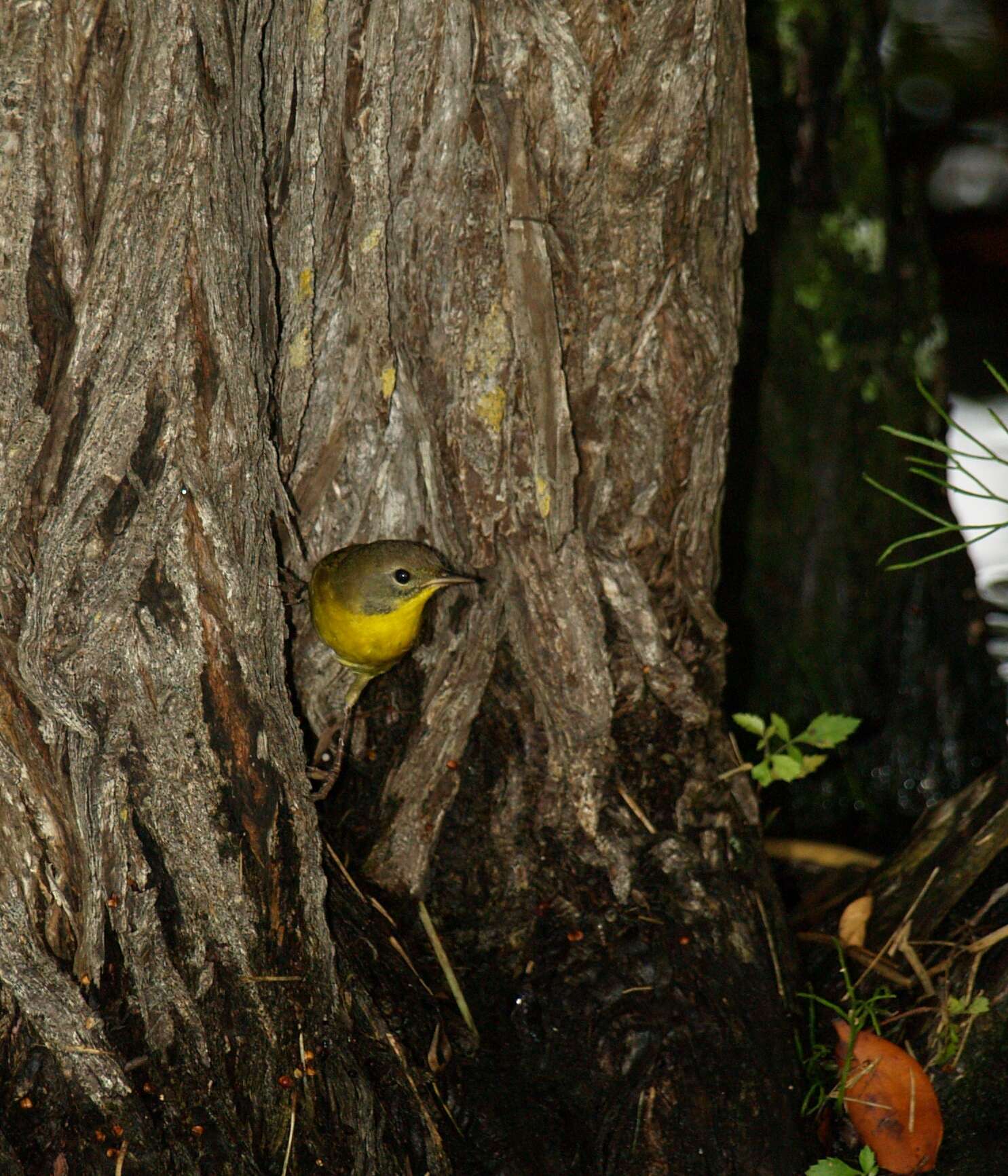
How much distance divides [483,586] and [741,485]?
5.79 ft

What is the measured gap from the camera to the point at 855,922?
3062 mm

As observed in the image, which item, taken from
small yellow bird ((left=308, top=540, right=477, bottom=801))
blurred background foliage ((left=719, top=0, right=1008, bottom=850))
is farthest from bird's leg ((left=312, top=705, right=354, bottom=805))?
blurred background foliage ((left=719, top=0, right=1008, bottom=850))

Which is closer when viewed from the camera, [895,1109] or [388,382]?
[895,1109]

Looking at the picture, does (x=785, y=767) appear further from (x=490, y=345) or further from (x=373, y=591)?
(x=490, y=345)

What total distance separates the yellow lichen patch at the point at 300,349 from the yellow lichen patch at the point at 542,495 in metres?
0.60

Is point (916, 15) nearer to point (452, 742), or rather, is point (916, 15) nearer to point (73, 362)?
point (452, 742)

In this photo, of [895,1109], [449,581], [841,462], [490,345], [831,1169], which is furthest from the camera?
[841,462]

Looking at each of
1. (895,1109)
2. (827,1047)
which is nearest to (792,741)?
(827,1047)

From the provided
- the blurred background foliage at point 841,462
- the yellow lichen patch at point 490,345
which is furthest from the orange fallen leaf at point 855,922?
the yellow lichen patch at point 490,345

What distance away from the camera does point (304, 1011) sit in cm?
245

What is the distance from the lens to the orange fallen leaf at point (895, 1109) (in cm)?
254

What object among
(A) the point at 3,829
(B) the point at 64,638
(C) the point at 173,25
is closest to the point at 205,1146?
(A) the point at 3,829

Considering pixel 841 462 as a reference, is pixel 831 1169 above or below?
below

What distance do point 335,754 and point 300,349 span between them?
102cm
